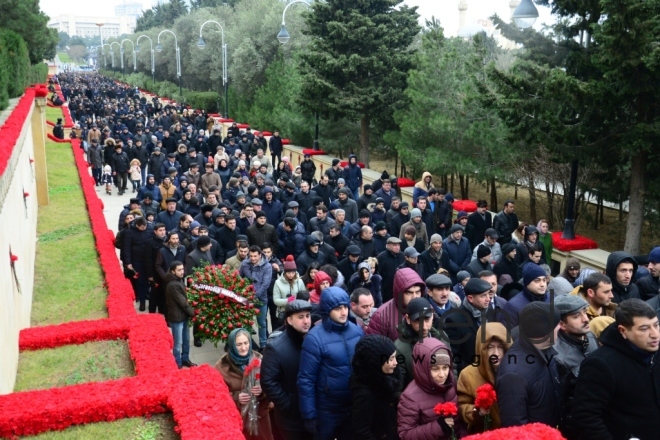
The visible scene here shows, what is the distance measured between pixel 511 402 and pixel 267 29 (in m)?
37.8

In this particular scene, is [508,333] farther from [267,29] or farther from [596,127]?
[267,29]

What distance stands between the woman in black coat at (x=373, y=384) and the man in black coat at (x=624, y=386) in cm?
131

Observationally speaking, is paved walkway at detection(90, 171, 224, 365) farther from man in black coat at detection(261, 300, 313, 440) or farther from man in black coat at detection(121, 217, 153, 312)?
man in black coat at detection(261, 300, 313, 440)

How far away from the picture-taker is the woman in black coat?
196 inches

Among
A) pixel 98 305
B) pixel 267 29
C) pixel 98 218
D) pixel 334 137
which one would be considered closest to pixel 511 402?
pixel 98 305

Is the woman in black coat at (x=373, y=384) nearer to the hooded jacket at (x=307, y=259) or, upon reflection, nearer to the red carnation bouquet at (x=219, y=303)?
the red carnation bouquet at (x=219, y=303)

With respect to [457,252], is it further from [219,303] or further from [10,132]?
[10,132]

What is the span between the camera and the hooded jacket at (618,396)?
419 cm

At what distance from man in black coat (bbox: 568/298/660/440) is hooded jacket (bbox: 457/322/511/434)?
0.63m

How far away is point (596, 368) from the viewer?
421cm

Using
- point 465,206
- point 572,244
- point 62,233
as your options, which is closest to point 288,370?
point 572,244

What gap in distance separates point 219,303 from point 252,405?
3.05 m

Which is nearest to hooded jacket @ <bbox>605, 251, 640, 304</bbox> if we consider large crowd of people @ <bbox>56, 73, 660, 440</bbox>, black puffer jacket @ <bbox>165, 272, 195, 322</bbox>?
large crowd of people @ <bbox>56, 73, 660, 440</bbox>

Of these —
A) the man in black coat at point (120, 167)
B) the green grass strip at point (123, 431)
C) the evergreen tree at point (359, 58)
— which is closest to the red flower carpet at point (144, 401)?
the green grass strip at point (123, 431)
